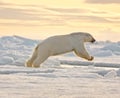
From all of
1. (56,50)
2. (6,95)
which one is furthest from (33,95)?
(56,50)

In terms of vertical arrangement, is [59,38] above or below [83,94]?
below

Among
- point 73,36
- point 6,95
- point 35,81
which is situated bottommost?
point 73,36

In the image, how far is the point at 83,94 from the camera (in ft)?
13.1

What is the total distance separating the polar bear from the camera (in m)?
9.91

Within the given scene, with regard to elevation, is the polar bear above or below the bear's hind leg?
above

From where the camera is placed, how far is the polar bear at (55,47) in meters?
9.91

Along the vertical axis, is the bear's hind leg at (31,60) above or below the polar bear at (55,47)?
below

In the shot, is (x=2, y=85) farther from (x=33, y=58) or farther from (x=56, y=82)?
(x=33, y=58)

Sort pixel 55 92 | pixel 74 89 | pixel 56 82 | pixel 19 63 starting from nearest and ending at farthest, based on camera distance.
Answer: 1. pixel 55 92
2. pixel 74 89
3. pixel 56 82
4. pixel 19 63

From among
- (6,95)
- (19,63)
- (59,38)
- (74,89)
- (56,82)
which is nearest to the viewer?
(6,95)

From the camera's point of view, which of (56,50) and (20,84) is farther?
(56,50)

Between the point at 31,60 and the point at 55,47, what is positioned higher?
the point at 55,47

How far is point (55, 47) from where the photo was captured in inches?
397

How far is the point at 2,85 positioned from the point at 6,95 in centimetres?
72
